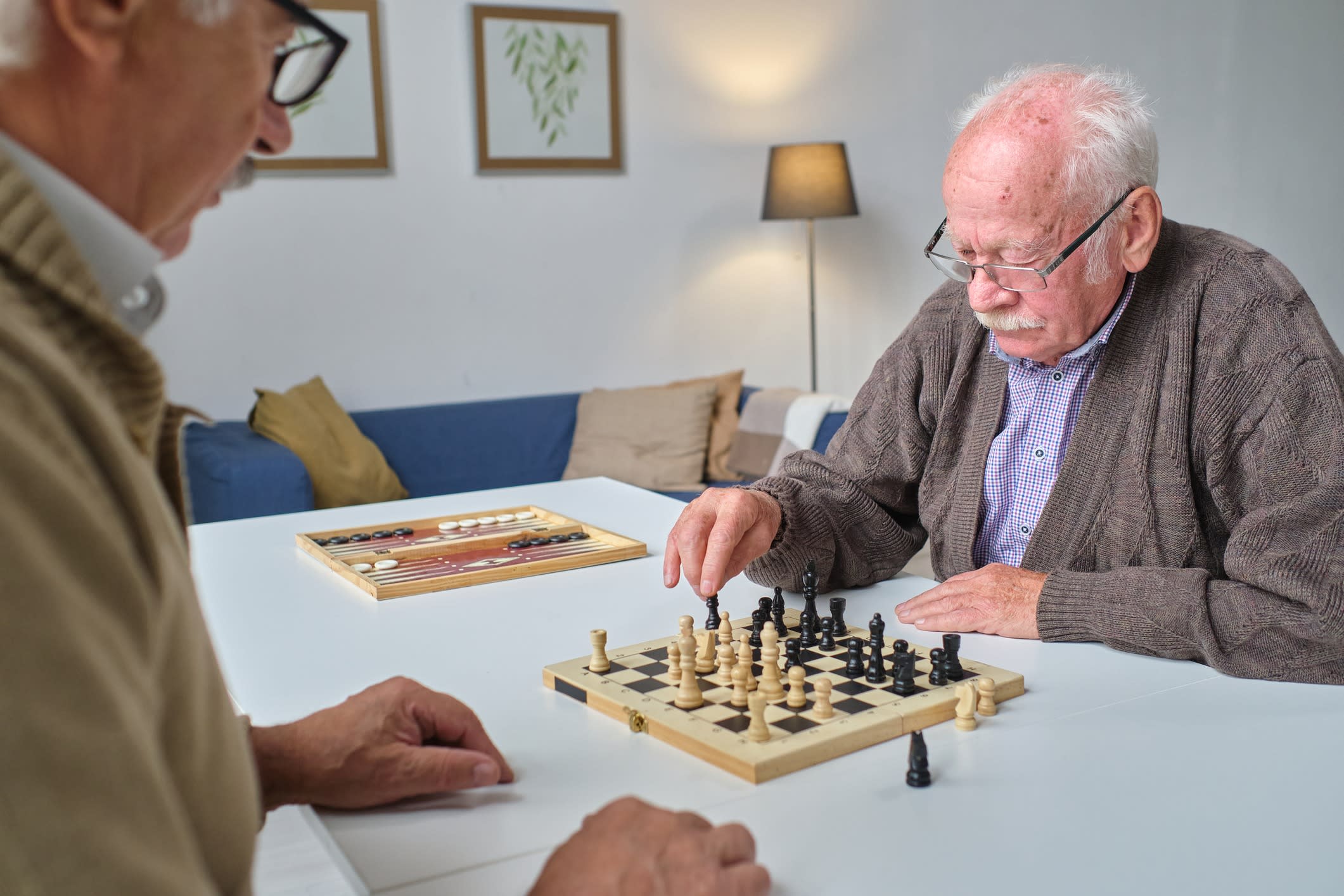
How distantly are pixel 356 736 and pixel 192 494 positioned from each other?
130 inches

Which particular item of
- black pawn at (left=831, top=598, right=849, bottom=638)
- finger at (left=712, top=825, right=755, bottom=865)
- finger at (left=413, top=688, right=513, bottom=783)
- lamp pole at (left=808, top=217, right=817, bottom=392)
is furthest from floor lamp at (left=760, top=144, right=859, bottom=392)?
finger at (left=712, top=825, right=755, bottom=865)

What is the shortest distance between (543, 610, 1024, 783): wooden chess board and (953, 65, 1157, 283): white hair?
0.78 metres

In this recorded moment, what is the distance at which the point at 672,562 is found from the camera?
1.75 metres

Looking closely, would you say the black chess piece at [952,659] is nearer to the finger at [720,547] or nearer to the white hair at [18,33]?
the finger at [720,547]

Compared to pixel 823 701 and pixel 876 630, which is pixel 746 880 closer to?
pixel 823 701

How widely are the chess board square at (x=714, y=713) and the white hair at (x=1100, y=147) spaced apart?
3.25 ft

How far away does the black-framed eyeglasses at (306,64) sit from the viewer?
931mm

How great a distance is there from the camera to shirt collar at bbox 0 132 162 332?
27.0 inches

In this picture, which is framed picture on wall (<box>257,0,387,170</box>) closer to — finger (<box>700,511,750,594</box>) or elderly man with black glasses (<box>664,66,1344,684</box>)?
elderly man with black glasses (<box>664,66,1344,684</box>)

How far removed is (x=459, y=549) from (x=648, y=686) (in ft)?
2.96

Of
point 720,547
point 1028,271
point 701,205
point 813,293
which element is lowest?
point 720,547

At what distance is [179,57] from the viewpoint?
735 mm

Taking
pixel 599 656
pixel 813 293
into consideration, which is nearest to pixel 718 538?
pixel 599 656

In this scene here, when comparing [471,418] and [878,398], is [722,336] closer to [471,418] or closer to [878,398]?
[471,418]
